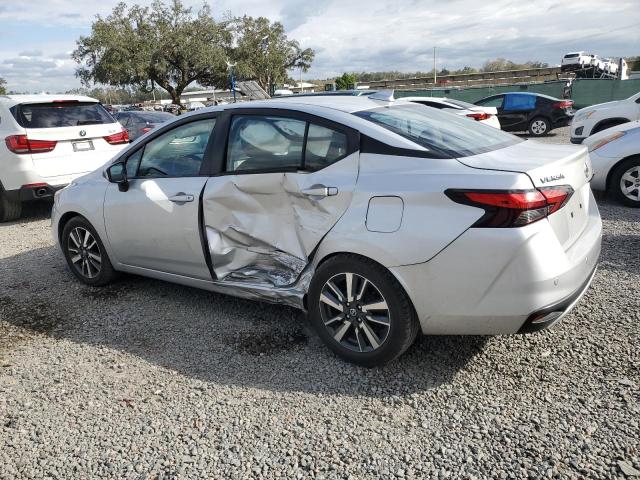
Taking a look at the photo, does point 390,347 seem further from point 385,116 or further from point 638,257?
point 638,257

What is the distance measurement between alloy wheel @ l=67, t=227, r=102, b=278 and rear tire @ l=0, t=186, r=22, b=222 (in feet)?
10.9

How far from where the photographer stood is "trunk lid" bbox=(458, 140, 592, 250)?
8.83 feet

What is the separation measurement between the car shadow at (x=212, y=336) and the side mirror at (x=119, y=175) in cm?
97

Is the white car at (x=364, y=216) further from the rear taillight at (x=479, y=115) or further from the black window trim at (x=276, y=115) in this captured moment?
the rear taillight at (x=479, y=115)

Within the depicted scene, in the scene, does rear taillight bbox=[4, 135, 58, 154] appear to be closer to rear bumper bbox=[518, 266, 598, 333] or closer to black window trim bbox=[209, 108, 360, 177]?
black window trim bbox=[209, 108, 360, 177]

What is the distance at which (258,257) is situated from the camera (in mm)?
3625

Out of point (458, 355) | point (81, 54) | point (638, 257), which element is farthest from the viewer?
point (81, 54)

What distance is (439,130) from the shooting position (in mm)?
3295

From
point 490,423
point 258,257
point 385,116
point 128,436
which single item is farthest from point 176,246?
point 490,423

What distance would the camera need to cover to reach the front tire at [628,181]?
660 centimetres

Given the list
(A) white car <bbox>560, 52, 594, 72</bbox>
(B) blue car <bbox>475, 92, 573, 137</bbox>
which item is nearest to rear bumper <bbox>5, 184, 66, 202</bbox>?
(B) blue car <bbox>475, 92, 573, 137</bbox>

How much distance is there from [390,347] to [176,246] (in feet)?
5.96

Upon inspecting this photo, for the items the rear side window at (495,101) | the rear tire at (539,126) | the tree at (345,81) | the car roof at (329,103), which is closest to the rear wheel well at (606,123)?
the rear tire at (539,126)

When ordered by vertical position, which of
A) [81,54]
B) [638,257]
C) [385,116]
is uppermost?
[81,54]
